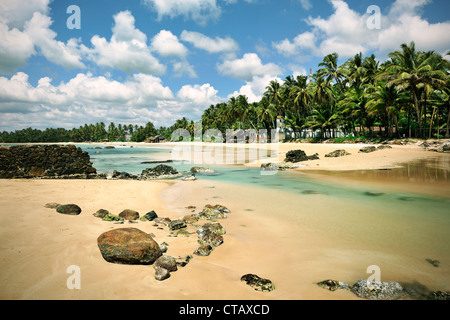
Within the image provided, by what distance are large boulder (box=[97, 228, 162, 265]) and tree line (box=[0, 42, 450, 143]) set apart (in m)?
34.4

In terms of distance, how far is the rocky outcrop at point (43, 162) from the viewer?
12438mm

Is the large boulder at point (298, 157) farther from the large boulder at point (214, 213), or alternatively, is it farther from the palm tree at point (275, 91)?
the palm tree at point (275, 91)

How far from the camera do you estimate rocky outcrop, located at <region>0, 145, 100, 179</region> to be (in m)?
12.4

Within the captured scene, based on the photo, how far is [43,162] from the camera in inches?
535

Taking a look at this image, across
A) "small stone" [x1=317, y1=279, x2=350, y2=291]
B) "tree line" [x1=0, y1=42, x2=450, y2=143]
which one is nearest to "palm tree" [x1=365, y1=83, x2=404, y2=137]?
"tree line" [x1=0, y1=42, x2=450, y2=143]

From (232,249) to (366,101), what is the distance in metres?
38.9

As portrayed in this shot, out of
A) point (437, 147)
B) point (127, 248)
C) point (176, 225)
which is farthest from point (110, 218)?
point (437, 147)

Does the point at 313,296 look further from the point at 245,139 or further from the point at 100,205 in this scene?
the point at 245,139

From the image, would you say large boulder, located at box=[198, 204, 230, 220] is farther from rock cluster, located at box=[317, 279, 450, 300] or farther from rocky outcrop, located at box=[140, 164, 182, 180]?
rocky outcrop, located at box=[140, 164, 182, 180]

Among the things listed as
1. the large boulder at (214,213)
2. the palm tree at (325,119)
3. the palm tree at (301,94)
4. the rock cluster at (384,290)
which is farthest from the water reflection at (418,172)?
the palm tree at (301,94)

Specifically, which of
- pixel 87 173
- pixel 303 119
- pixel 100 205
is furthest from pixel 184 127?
pixel 100 205

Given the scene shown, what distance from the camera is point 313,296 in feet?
11.7

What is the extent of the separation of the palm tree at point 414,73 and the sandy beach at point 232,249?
27.6 m
